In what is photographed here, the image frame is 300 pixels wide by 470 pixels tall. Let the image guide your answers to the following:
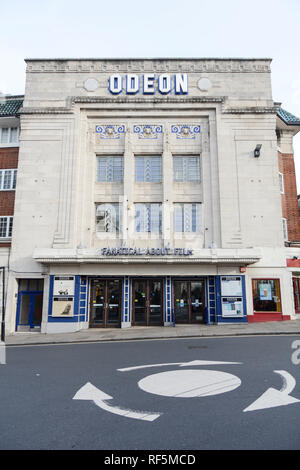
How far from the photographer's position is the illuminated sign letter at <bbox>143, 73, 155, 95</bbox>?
22562 millimetres

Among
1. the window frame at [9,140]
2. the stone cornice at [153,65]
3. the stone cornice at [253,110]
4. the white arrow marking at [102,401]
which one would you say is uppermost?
the stone cornice at [153,65]

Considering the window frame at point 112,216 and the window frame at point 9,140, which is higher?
the window frame at point 9,140

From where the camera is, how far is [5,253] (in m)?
20.8

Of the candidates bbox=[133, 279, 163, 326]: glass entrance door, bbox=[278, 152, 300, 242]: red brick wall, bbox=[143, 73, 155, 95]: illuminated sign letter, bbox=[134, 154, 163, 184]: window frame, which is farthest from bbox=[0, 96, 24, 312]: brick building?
bbox=[278, 152, 300, 242]: red brick wall

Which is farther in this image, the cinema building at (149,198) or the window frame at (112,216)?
the window frame at (112,216)

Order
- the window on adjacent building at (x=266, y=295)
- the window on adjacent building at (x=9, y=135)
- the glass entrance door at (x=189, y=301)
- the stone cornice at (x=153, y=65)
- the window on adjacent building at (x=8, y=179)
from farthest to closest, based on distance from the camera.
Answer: the window on adjacent building at (x=9, y=135) → the window on adjacent building at (x=8, y=179) → the stone cornice at (x=153, y=65) → the glass entrance door at (x=189, y=301) → the window on adjacent building at (x=266, y=295)

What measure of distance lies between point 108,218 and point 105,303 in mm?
5794

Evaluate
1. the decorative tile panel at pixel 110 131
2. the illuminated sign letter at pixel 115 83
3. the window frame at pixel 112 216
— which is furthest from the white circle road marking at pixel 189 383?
the illuminated sign letter at pixel 115 83

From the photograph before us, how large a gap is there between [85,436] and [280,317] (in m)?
18.3

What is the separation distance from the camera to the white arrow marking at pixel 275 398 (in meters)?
5.58

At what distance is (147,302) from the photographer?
67.8 ft

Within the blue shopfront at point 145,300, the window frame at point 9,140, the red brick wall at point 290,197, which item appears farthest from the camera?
the window frame at point 9,140

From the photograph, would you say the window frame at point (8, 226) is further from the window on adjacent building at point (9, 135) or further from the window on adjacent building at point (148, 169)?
the window on adjacent building at point (148, 169)

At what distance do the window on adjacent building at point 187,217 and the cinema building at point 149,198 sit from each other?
0.25 ft
